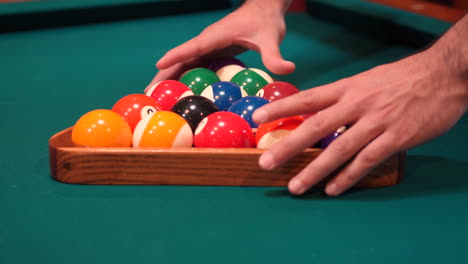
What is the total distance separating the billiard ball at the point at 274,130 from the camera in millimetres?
1687

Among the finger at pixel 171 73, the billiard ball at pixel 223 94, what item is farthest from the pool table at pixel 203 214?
the billiard ball at pixel 223 94

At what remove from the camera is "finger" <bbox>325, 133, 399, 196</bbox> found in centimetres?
151

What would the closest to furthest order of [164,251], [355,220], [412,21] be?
[164,251] → [355,220] → [412,21]

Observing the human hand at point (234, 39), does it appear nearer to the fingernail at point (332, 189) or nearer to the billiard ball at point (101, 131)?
the billiard ball at point (101, 131)

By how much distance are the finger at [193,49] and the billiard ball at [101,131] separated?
60 cm

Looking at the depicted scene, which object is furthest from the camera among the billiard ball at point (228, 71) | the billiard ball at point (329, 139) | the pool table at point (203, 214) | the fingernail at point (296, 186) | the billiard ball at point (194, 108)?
the billiard ball at point (228, 71)

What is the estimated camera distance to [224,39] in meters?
2.39

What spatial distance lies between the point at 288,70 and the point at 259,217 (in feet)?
2.76

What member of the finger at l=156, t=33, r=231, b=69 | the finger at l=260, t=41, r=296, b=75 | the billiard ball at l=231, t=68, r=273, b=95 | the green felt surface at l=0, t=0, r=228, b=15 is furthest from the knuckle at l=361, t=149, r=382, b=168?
the green felt surface at l=0, t=0, r=228, b=15

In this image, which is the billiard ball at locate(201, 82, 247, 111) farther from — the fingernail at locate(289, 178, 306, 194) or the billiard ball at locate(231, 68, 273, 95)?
the fingernail at locate(289, 178, 306, 194)

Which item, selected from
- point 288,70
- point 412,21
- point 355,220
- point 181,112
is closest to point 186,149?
point 181,112

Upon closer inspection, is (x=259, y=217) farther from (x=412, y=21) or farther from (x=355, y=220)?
(x=412, y=21)

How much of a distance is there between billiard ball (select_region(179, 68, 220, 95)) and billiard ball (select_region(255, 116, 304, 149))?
547mm

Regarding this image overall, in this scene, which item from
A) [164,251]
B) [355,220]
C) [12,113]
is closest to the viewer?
[164,251]
